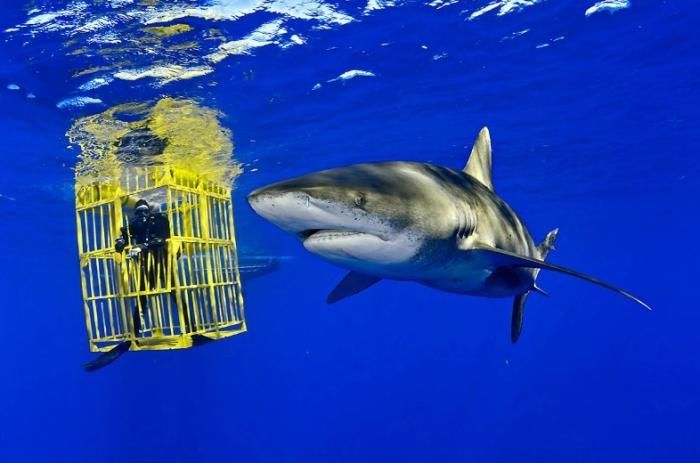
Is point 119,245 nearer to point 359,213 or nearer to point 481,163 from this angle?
point 481,163

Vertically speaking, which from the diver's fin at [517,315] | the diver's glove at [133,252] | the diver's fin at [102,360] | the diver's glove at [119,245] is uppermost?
the diver's glove at [119,245]

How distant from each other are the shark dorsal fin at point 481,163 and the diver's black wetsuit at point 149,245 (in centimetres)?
420

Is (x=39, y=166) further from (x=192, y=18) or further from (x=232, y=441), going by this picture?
(x=232, y=441)

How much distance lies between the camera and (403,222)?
3.49 metres

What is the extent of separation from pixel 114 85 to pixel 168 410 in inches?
1712

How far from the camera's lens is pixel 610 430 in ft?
141

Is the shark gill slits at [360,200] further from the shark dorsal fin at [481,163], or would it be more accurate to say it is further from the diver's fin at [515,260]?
the shark dorsal fin at [481,163]

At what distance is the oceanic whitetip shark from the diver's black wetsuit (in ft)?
13.9

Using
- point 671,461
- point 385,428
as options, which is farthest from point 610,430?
point 385,428

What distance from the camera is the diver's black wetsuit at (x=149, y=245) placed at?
7.46 m

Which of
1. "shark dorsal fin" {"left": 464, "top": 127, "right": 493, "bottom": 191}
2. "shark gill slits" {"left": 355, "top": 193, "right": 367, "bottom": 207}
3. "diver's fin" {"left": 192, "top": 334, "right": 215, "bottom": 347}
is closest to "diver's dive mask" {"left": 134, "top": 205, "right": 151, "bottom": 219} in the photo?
"diver's fin" {"left": 192, "top": 334, "right": 215, "bottom": 347}

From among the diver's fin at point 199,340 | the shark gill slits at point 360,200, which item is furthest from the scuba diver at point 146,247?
the shark gill slits at point 360,200

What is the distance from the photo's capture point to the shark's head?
2953 mm

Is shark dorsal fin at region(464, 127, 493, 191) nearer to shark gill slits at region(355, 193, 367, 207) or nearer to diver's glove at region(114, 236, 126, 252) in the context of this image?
shark gill slits at region(355, 193, 367, 207)
